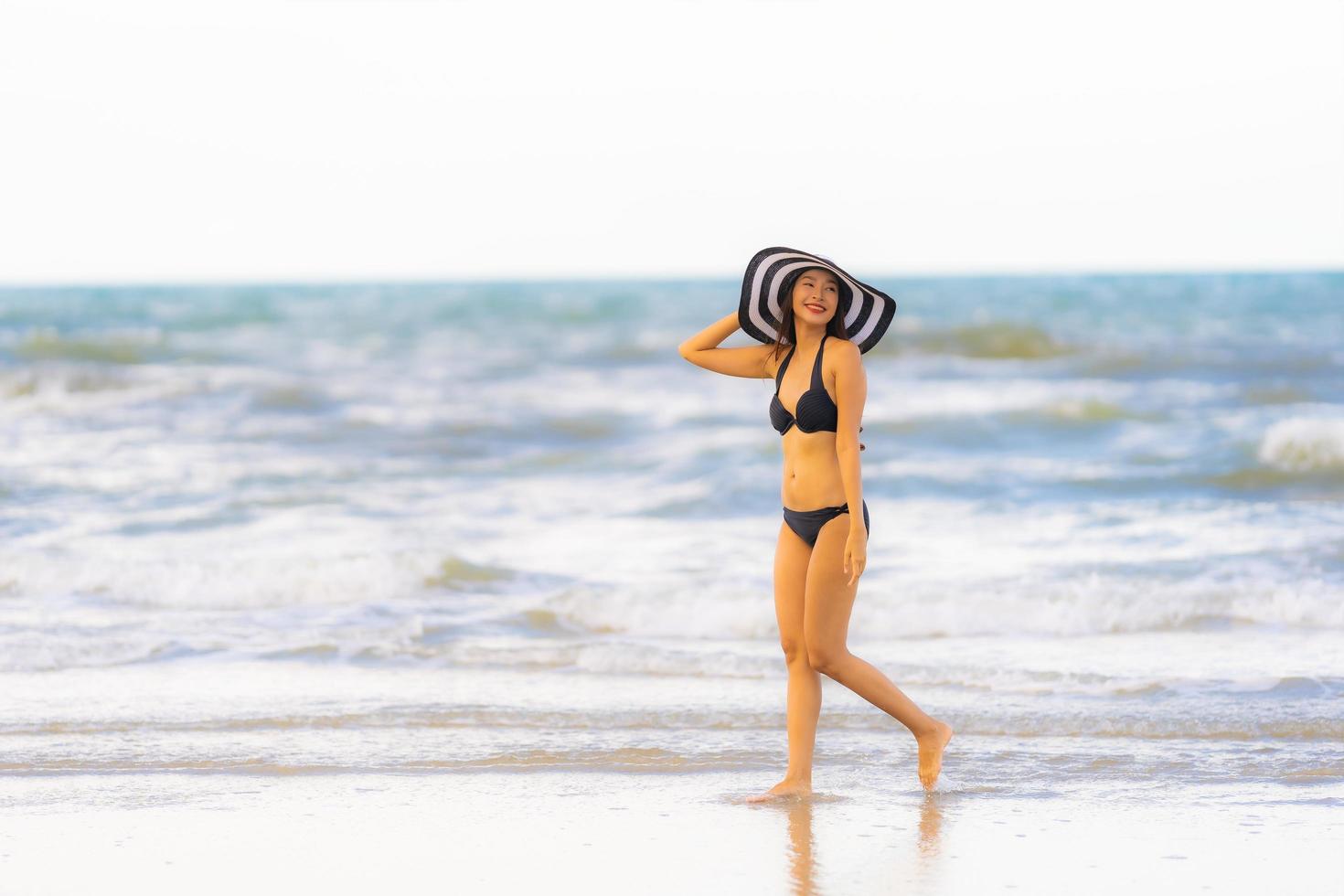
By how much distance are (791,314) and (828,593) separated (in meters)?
0.89

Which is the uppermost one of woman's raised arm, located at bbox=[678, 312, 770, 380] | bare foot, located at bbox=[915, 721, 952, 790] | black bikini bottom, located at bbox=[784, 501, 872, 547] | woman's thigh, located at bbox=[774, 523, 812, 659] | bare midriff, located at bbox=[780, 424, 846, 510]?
woman's raised arm, located at bbox=[678, 312, 770, 380]

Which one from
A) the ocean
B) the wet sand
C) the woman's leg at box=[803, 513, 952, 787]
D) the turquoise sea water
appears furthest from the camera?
the turquoise sea water

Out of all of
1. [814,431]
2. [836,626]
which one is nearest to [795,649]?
[836,626]

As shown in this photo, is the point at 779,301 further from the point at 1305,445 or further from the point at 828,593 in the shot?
the point at 1305,445

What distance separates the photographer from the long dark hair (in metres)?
4.57

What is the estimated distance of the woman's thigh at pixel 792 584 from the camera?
184 inches

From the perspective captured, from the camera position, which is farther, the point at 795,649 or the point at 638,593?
the point at 638,593

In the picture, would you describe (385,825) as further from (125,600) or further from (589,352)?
(589,352)

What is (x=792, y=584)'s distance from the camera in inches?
185

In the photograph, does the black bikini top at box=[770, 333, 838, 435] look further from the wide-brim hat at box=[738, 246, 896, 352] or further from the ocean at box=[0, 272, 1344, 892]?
the ocean at box=[0, 272, 1344, 892]

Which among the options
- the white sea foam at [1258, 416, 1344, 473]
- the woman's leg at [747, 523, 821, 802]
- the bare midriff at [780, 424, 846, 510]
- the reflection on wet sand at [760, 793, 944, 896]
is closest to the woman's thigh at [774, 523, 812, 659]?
the woman's leg at [747, 523, 821, 802]

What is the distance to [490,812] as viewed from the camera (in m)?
4.69

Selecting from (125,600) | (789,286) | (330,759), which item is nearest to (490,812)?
(330,759)

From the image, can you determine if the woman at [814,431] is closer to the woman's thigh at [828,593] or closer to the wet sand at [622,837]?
the woman's thigh at [828,593]
